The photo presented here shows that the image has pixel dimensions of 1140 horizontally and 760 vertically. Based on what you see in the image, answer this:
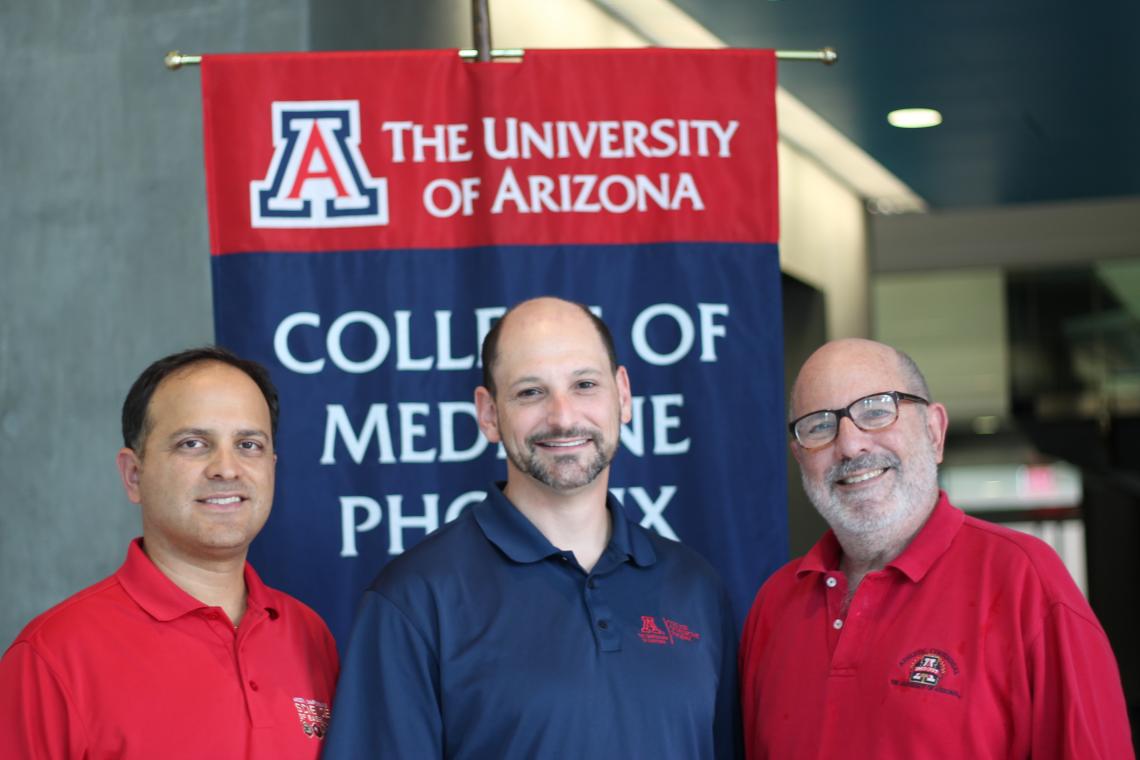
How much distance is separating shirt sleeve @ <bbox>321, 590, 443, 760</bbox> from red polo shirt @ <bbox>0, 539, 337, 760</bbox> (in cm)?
8

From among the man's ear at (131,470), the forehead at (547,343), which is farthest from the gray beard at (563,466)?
the man's ear at (131,470)

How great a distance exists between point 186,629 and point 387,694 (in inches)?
12.2

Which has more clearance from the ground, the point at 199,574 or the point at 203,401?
the point at 203,401

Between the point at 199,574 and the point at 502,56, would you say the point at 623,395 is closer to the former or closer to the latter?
the point at 199,574

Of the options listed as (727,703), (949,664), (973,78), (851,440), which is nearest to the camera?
(949,664)

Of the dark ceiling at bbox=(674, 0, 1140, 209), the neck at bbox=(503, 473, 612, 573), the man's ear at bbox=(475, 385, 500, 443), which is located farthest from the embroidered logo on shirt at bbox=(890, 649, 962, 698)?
the dark ceiling at bbox=(674, 0, 1140, 209)

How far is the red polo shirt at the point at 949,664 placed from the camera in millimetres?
2047

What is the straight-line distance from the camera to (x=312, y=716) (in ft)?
7.37

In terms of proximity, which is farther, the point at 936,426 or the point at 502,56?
the point at 502,56

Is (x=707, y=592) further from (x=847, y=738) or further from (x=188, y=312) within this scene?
(x=188, y=312)

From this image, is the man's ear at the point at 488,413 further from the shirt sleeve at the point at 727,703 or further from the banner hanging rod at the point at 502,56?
the banner hanging rod at the point at 502,56

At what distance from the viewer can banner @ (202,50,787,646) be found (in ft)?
9.78

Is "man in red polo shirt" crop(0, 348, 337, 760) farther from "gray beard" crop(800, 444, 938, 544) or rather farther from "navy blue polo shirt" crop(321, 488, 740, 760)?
"gray beard" crop(800, 444, 938, 544)

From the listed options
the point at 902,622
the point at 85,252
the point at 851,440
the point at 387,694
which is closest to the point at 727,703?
the point at 902,622
